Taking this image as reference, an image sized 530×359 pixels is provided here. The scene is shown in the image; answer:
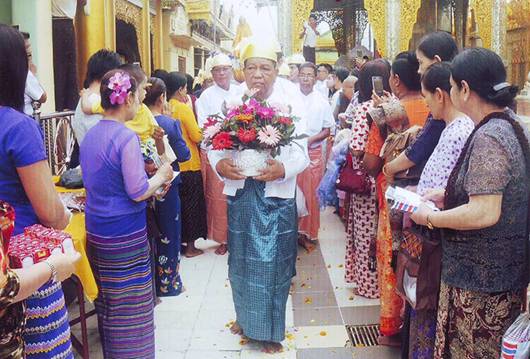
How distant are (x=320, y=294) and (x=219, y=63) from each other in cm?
286

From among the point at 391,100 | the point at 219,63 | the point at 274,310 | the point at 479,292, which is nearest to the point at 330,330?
the point at 274,310

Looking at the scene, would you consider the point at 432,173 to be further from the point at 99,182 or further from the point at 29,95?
the point at 29,95

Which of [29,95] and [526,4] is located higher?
[526,4]

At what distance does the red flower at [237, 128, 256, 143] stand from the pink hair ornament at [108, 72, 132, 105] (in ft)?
2.36

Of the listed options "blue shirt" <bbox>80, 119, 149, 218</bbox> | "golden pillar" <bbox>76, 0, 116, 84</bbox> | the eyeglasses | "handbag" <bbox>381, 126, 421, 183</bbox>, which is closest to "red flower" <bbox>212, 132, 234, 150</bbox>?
"blue shirt" <bbox>80, 119, 149, 218</bbox>

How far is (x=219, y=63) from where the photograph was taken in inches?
261

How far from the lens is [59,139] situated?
6.29 m

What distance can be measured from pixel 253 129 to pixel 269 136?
4.2 inches

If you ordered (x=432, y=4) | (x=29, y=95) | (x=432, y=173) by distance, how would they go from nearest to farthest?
1. (x=432, y=173)
2. (x=29, y=95)
3. (x=432, y=4)

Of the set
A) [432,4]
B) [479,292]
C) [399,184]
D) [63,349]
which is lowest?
[63,349]

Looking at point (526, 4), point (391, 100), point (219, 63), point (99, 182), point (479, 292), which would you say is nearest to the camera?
point (479, 292)

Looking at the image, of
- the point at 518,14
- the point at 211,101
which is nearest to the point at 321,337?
the point at 211,101

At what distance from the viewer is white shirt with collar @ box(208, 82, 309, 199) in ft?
12.7

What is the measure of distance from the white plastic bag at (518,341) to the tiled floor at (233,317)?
1796mm
